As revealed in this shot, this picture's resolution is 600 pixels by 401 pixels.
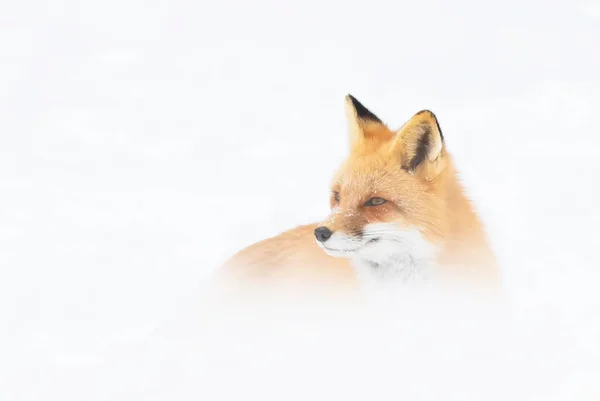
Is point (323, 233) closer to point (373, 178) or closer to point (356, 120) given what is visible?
point (373, 178)

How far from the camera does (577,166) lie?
477 inches

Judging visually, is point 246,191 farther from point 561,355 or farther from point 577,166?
point 561,355

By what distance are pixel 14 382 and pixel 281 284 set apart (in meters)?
2.40

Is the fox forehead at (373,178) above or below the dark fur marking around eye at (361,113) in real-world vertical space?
below

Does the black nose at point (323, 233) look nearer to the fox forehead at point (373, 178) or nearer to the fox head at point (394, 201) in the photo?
the fox head at point (394, 201)

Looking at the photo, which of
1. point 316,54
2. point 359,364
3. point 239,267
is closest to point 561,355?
point 359,364

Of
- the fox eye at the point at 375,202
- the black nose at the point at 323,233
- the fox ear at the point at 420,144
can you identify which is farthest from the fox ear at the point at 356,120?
the black nose at the point at 323,233

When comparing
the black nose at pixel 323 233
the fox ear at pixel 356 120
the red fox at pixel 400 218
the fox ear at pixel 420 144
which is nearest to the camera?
the black nose at pixel 323 233

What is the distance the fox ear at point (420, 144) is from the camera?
5430 mm

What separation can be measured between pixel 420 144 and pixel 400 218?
25.2 inches

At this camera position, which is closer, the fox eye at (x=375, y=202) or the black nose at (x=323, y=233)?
the black nose at (x=323, y=233)

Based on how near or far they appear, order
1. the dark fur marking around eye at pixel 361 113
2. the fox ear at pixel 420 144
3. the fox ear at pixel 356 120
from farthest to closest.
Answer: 1. the dark fur marking around eye at pixel 361 113
2. the fox ear at pixel 356 120
3. the fox ear at pixel 420 144

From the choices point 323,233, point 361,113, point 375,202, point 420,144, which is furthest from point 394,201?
point 361,113

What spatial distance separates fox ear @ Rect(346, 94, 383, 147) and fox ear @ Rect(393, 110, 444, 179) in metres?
0.49
